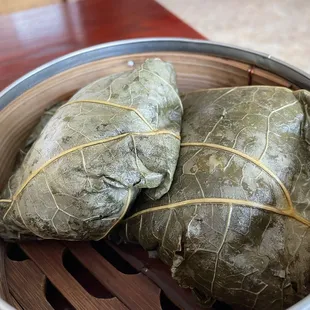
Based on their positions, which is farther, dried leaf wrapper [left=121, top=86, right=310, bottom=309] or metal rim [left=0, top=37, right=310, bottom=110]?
metal rim [left=0, top=37, right=310, bottom=110]

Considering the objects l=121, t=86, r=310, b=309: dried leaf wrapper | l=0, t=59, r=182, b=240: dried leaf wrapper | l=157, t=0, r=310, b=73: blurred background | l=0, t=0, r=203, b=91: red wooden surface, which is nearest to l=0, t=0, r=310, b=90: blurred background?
l=0, t=0, r=203, b=91: red wooden surface

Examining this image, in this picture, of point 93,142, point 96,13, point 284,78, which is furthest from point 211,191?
point 96,13

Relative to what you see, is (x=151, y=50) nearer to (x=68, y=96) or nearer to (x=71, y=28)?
(x=68, y=96)

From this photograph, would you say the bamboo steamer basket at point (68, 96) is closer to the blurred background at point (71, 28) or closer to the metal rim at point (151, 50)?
the metal rim at point (151, 50)

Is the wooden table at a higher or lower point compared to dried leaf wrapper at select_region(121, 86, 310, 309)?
lower

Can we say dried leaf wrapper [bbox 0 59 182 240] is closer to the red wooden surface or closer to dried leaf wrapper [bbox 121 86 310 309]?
dried leaf wrapper [bbox 121 86 310 309]

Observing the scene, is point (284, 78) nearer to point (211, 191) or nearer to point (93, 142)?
point (211, 191)

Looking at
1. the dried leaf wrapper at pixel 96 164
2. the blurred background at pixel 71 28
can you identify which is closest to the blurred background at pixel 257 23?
the blurred background at pixel 71 28
